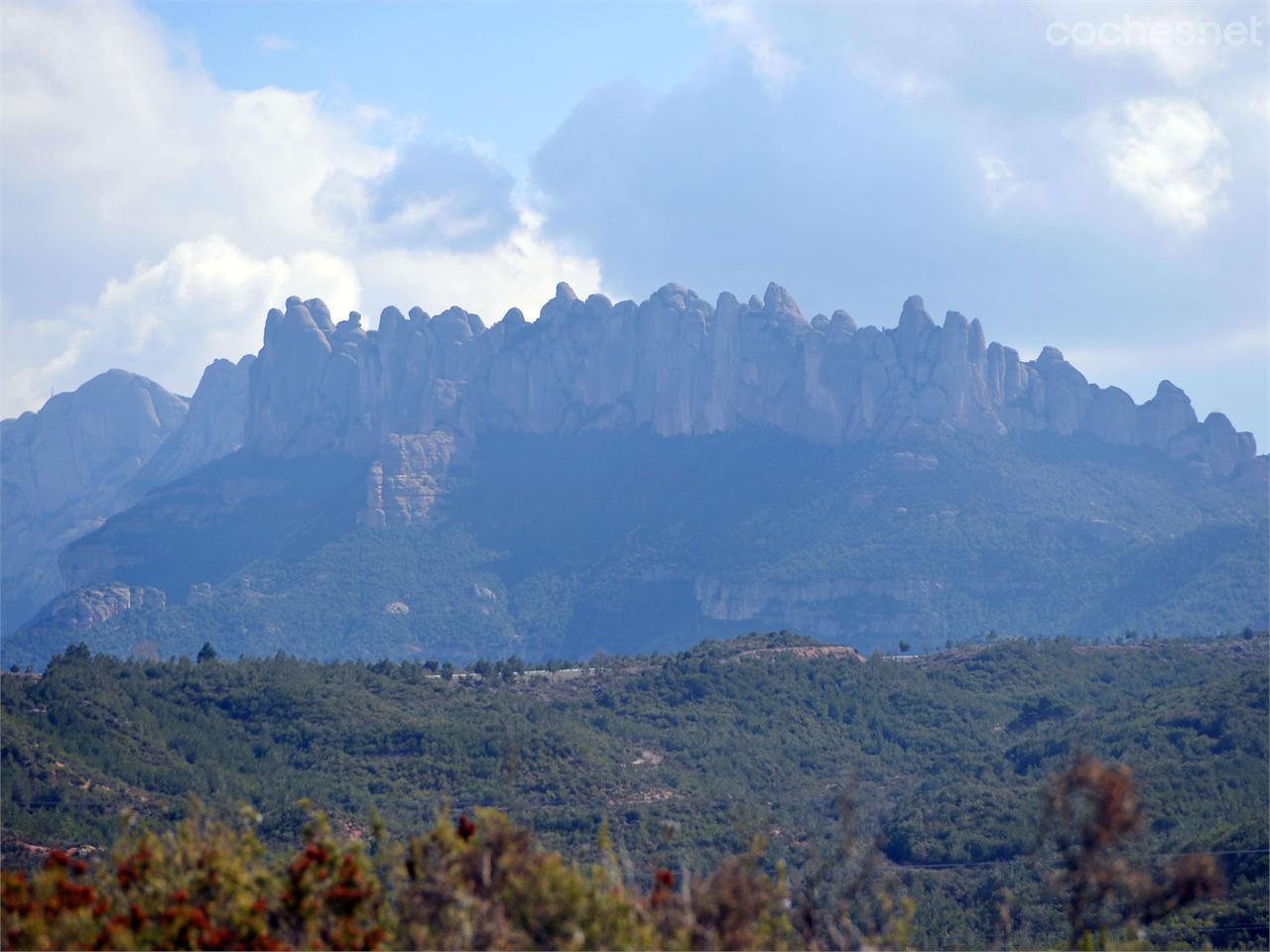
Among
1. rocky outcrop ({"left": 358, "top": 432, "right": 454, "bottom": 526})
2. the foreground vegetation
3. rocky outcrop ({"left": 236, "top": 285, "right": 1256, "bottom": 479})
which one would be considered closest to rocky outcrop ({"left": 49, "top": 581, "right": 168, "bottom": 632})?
rocky outcrop ({"left": 358, "top": 432, "right": 454, "bottom": 526})

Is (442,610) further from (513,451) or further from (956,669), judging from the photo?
(956,669)

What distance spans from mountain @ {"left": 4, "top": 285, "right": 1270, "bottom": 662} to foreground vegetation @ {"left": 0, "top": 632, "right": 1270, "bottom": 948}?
45.7 m

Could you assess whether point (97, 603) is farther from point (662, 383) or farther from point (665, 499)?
point (662, 383)

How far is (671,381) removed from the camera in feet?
592

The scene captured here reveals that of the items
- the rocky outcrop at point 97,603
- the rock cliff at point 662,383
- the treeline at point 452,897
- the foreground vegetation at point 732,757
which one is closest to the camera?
the treeline at point 452,897

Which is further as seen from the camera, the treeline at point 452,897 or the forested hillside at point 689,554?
the forested hillside at point 689,554

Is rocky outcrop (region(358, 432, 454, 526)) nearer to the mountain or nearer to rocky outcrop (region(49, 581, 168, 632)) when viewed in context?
the mountain

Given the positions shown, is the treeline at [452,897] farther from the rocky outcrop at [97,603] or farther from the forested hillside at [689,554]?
the rocky outcrop at [97,603]

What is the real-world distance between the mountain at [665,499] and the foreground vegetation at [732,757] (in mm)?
45721

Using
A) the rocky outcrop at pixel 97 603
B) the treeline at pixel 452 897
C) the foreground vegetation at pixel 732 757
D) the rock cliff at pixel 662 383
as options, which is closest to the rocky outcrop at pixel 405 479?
the rock cliff at pixel 662 383

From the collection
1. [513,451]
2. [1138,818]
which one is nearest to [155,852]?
[1138,818]

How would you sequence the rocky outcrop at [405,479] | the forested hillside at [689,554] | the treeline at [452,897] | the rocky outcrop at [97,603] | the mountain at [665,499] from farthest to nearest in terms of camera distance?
the rocky outcrop at [405,479] < the rocky outcrop at [97,603] < the mountain at [665,499] < the forested hillside at [689,554] < the treeline at [452,897]

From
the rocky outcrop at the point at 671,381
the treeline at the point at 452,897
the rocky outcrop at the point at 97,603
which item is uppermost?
the rocky outcrop at the point at 671,381

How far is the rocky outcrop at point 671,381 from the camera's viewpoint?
16638cm
